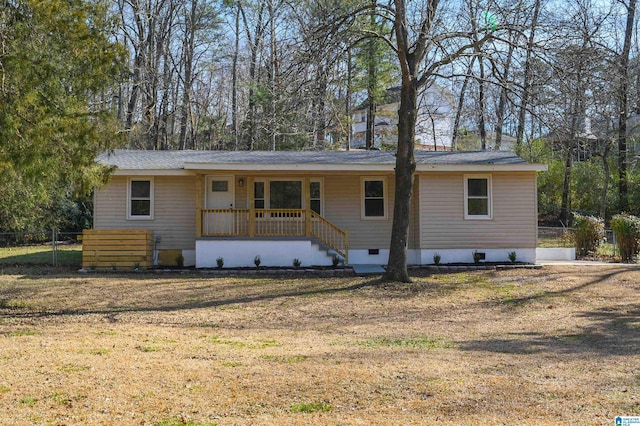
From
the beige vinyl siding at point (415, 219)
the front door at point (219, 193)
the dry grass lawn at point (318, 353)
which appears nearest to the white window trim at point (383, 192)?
the beige vinyl siding at point (415, 219)

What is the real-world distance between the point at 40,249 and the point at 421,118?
23.0 metres

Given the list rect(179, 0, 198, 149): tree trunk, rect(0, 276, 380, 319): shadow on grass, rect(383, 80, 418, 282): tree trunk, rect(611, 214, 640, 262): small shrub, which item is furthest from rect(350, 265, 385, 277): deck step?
rect(179, 0, 198, 149): tree trunk

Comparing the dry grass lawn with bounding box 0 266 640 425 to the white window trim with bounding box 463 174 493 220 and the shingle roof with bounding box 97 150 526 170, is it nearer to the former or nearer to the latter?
the white window trim with bounding box 463 174 493 220

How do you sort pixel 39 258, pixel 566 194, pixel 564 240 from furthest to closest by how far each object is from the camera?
1. pixel 566 194
2. pixel 564 240
3. pixel 39 258

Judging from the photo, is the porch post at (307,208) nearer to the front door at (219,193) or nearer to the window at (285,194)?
the window at (285,194)

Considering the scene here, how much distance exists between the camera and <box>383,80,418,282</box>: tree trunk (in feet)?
40.0

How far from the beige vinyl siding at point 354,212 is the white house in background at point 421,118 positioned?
9.20 meters

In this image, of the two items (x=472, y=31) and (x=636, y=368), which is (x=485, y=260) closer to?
(x=472, y=31)

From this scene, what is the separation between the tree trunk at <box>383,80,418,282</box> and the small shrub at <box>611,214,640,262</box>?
8030 mm

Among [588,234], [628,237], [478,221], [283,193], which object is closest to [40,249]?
[283,193]

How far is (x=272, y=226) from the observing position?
15680 mm

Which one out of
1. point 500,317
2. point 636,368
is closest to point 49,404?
point 636,368

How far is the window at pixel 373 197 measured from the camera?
16141mm

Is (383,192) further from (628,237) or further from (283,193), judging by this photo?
(628,237)
